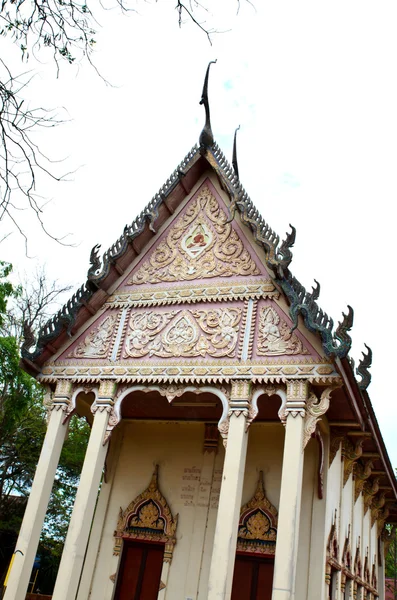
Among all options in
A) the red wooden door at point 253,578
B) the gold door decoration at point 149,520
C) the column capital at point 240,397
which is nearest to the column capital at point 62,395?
the gold door decoration at point 149,520

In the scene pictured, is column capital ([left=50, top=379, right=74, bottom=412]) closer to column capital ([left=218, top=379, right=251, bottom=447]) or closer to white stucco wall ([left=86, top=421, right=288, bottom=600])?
white stucco wall ([left=86, top=421, right=288, bottom=600])

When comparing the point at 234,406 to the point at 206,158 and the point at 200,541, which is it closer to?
the point at 200,541

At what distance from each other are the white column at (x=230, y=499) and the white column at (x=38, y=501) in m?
3.04

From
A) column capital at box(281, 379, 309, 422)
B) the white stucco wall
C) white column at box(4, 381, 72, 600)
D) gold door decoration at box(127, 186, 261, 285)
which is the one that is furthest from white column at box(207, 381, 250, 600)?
white column at box(4, 381, 72, 600)

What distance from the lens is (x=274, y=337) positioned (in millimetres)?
8852

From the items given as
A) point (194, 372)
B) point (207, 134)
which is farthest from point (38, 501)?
point (207, 134)

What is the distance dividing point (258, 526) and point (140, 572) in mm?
2520

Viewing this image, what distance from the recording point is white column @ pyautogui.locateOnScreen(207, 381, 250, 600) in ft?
24.6

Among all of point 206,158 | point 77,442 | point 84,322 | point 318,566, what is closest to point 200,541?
point 318,566

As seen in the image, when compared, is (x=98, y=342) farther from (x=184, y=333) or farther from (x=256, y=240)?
(x=256, y=240)

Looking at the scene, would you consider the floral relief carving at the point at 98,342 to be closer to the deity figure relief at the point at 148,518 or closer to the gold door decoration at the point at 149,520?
the gold door decoration at the point at 149,520

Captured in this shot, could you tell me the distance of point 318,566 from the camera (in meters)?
8.75

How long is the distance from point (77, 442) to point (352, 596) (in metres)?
14.1

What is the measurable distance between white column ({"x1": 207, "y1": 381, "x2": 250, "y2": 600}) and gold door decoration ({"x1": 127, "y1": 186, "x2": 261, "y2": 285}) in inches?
90.1
